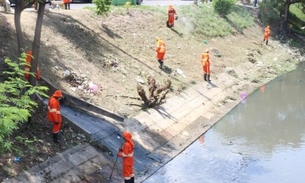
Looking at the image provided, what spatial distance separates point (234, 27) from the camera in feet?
93.7

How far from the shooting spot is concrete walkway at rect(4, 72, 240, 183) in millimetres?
10344

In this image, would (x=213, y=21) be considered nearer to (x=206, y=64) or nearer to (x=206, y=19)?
(x=206, y=19)

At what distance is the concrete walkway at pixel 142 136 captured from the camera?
10.3 meters

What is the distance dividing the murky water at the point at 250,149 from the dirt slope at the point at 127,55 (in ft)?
7.42

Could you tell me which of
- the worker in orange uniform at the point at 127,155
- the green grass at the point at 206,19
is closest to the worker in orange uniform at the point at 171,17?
the green grass at the point at 206,19

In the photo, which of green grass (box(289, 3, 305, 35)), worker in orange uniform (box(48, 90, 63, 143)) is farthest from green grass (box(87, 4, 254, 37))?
worker in orange uniform (box(48, 90, 63, 143))

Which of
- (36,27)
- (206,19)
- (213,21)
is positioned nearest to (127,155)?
(36,27)

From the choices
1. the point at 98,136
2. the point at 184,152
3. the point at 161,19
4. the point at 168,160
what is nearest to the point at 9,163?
the point at 98,136

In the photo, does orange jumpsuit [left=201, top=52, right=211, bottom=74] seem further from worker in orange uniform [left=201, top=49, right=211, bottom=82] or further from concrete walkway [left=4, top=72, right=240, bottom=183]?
concrete walkway [left=4, top=72, right=240, bottom=183]

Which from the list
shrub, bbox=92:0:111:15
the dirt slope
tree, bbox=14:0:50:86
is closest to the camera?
tree, bbox=14:0:50:86

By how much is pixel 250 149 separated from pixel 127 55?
684cm

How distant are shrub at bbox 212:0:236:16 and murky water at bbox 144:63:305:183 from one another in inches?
393

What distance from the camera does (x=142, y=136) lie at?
1343cm

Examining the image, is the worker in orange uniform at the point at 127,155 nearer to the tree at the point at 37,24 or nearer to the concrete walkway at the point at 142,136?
the concrete walkway at the point at 142,136
